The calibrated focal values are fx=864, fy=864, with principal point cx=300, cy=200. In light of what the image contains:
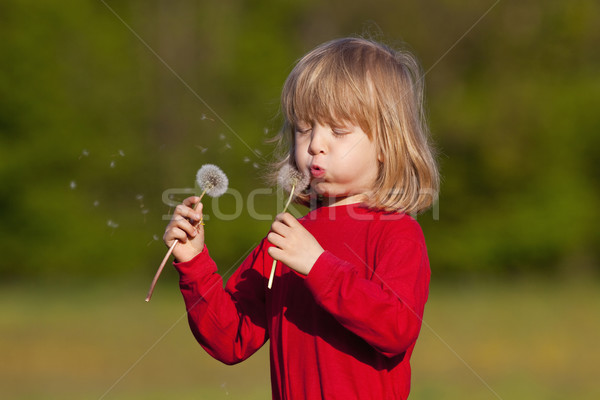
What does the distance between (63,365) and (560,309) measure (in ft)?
23.8

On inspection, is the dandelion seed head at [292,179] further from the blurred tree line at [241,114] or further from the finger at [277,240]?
the blurred tree line at [241,114]

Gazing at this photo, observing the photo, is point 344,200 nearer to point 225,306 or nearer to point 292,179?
point 292,179

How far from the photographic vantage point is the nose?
7.88 ft

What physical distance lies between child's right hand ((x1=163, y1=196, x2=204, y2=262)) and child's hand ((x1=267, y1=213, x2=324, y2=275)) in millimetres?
317

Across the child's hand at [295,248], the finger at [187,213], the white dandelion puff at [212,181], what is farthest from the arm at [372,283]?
the white dandelion puff at [212,181]

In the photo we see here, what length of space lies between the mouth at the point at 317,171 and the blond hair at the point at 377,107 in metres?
0.13

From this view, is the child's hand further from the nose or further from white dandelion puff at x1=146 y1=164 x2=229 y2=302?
white dandelion puff at x1=146 y1=164 x2=229 y2=302

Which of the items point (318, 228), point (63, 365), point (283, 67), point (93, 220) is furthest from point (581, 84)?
→ point (318, 228)

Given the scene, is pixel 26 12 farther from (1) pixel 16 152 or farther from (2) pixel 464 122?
(2) pixel 464 122

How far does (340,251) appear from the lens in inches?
94.5

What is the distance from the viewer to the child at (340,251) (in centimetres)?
221

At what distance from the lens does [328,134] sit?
2428 mm

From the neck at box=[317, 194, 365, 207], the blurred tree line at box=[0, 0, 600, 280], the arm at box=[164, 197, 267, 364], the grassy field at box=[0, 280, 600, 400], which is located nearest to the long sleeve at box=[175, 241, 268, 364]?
the arm at box=[164, 197, 267, 364]

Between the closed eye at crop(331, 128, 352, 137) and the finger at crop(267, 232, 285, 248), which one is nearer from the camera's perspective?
the finger at crop(267, 232, 285, 248)
